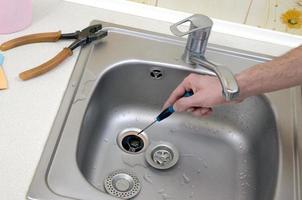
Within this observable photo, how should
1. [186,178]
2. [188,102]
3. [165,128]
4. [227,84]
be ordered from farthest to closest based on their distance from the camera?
[165,128], [186,178], [188,102], [227,84]

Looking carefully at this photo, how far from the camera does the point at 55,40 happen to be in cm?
98

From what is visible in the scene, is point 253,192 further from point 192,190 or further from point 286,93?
point 286,93

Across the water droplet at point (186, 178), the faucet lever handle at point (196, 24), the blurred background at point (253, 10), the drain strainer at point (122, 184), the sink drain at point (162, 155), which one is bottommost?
the drain strainer at point (122, 184)

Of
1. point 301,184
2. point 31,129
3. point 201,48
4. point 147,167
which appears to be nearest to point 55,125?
point 31,129

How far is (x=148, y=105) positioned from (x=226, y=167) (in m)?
0.26

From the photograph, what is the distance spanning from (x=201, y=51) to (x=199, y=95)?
0.16 meters

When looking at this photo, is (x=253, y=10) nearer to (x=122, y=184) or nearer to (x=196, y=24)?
(x=196, y=24)

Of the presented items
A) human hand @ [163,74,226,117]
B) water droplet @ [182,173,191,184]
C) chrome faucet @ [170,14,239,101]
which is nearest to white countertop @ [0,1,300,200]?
chrome faucet @ [170,14,239,101]

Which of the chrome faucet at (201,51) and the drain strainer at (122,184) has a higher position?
the chrome faucet at (201,51)

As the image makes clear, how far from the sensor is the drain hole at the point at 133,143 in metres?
1.05

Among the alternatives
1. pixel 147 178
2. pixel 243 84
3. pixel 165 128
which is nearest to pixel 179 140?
pixel 165 128

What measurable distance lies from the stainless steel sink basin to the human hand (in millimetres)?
96

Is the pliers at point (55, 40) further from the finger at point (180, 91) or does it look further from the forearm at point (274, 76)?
the forearm at point (274, 76)

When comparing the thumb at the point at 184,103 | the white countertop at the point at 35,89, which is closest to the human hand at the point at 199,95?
the thumb at the point at 184,103
